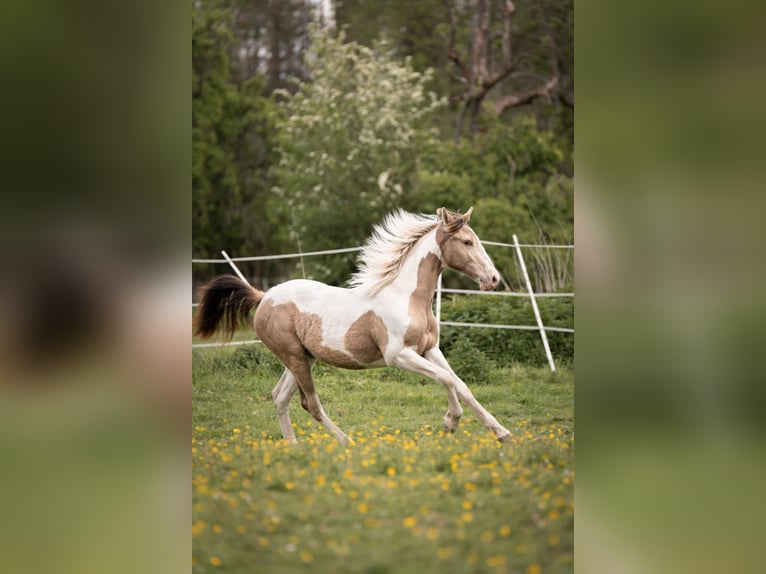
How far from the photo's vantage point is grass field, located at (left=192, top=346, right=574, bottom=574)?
9.53 ft

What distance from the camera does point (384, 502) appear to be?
3.18 metres

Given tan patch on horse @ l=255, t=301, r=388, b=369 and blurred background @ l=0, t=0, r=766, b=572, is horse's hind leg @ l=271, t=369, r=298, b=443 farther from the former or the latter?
blurred background @ l=0, t=0, r=766, b=572

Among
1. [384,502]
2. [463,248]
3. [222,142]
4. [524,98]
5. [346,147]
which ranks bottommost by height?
[384,502]

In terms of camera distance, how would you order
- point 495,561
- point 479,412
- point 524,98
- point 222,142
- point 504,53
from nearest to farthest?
point 495,561 → point 479,412 → point 504,53 → point 524,98 → point 222,142

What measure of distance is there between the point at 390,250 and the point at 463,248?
0.38 meters

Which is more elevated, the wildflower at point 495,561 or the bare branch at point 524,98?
the bare branch at point 524,98

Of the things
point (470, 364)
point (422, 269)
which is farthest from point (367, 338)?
point (470, 364)

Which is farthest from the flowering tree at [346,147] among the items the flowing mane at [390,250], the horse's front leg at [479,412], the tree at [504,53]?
the horse's front leg at [479,412]

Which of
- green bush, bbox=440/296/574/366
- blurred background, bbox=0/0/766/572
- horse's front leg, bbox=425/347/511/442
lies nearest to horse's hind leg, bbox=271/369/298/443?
horse's front leg, bbox=425/347/511/442

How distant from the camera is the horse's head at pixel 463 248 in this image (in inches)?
157

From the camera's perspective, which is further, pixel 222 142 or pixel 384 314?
pixel 222 142

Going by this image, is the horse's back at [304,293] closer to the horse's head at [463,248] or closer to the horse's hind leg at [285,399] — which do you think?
the horse's hind leg at [285,399]

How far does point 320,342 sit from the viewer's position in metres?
4.06

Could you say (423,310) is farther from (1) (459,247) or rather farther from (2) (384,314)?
(1) (459,247)
